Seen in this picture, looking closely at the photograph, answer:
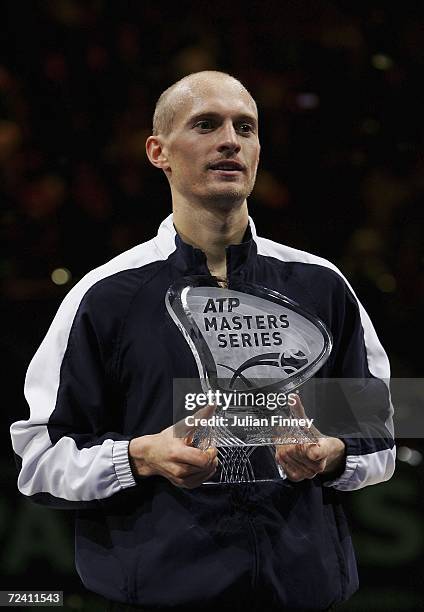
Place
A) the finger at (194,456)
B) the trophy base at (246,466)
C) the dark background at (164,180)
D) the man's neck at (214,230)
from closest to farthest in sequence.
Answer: the finger at (194,456), the trophy base at (246,466), the man's neck at (214,230), the dark background at (164,180)

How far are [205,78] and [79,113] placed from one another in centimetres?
54

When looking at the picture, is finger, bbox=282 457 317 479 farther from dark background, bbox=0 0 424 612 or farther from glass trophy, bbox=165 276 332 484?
dark background, bbox=0 0 424 612

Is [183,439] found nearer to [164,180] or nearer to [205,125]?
[205,125]

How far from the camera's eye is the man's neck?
1.18 meters

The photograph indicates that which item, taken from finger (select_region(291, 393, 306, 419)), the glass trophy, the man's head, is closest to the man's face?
the man's head

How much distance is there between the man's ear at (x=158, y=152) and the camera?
1.24 m

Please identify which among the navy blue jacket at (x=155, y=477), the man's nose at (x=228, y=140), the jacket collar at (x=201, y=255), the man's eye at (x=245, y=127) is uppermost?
the man's eye at (x=245, y=127)

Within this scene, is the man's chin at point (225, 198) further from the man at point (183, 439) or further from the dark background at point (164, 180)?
the dark background at point (164, 180)

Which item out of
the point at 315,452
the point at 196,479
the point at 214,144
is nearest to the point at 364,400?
the point at 315,452

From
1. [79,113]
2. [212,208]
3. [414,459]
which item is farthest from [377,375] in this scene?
[79,113]

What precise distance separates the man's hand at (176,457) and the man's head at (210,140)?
1.10 ft

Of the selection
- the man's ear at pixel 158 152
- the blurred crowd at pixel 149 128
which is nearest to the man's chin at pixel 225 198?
the man's ear at pixel 158 152

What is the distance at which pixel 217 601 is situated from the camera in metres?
1.05

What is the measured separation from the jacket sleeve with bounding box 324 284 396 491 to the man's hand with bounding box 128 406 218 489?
0.24 metres
